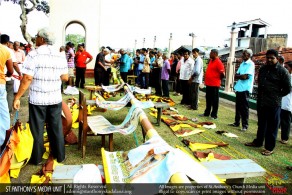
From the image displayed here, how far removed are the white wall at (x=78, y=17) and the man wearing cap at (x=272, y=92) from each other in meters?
13.1

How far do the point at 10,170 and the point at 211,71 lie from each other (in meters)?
5.28

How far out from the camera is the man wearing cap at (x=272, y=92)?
4.50 metres

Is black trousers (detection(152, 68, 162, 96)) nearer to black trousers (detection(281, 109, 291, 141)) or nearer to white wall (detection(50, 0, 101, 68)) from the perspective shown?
white wall (detection(50, 0, 101, 68))

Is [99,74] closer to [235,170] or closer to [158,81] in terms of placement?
[158,81]

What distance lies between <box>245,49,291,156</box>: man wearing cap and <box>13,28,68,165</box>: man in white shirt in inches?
136

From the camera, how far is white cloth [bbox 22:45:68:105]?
142 inches

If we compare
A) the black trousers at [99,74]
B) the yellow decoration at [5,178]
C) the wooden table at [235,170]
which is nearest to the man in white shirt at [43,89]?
the yellow decoration at [5,178]

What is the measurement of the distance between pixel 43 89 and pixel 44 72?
24cm

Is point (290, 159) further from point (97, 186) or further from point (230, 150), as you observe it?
point (97, 186)

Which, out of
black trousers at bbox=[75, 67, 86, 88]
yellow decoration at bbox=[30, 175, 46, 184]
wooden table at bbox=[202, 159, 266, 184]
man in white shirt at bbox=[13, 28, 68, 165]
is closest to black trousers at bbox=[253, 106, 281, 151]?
wooden table at bbox=[202, 159, 266, 184]

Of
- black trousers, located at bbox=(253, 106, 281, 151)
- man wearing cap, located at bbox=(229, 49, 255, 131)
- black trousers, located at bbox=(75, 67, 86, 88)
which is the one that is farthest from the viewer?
black trousers, located at bbox=(75, 67, 86, 88)

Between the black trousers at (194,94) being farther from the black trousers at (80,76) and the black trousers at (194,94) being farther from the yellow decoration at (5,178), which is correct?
the yellow decoration at (5,178)

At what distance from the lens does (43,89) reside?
3.72 metres

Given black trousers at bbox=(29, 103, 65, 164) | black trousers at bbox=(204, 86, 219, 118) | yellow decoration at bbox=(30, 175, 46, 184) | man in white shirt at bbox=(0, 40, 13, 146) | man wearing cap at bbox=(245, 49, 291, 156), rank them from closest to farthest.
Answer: yellow decoration at bbox=(30, 175, 46, 184)
black trousers at bbox=(29, 103, 65, 164)
man in white shirt at bbox=(0, 40, 13, 146)
man wearing cap at bbox=(245, 49, 291, 156)
black trousers at bbox=(204, 86, 219, 118)
